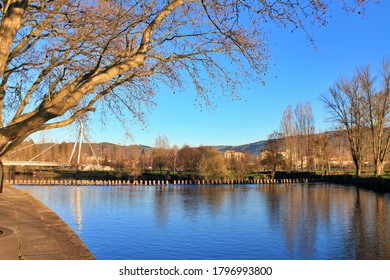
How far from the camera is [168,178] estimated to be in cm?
5525

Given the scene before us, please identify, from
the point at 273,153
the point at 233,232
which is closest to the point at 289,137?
the point at 273,153

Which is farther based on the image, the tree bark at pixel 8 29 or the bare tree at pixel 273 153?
the bare tree at pixel 273 153

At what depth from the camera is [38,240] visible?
6.09 m

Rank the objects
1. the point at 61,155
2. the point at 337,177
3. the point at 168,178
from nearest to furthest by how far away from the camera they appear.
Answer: the point at 337,177 < the point at 168,178 < the point at 61,155

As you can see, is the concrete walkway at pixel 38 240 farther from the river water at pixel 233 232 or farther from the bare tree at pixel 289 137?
the bare tree at pixel 289 137

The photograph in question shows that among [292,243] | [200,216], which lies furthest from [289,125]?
[292,243]

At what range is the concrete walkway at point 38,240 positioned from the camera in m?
5.12

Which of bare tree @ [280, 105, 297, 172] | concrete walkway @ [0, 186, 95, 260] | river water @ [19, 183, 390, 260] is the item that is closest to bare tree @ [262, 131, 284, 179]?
bare tree @ [280, 105, 297, 172]

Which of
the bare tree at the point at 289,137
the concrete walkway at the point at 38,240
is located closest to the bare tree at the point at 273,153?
the bare tree at the point at 289,137

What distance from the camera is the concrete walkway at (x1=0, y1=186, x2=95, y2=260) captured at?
5.12 metres

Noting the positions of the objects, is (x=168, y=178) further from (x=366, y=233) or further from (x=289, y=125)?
(x=366, y=233)

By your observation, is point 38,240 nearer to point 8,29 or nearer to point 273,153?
point 8,29

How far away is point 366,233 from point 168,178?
43.5 meters

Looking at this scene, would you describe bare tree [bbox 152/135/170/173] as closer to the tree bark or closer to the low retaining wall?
the low retaining wall
